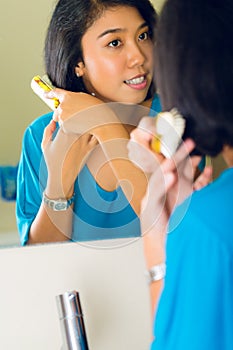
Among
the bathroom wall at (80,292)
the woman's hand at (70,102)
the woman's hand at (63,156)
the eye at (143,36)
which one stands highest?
the eye at (143,36)

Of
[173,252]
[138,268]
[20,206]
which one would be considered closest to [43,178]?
[20,206]

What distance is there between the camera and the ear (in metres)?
0.81

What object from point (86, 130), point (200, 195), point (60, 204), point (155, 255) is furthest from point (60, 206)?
point (200, 195)

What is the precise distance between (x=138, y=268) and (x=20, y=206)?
0.20m

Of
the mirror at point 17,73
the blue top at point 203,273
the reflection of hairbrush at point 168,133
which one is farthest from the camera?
the mirror at point 17,73

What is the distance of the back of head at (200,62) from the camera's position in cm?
54

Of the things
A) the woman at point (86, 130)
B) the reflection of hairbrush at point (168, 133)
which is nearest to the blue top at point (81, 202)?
the woman at point (86, 130)

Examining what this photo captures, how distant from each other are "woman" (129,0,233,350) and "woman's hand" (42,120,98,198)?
0.84 ft

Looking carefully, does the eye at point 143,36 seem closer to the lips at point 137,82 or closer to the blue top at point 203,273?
the lips at point 137,82

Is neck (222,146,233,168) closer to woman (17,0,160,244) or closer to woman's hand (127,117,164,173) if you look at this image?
woman's hand (127,117,164,173)

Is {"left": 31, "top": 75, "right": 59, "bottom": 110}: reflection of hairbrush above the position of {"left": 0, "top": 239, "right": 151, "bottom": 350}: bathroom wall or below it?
above

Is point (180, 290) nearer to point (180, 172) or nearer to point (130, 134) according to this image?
point (180, 172)

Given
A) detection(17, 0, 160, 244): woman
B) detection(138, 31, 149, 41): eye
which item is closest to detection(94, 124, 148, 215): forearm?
detection(17, 0, 160, 244): woman

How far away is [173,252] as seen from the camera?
54 cm
